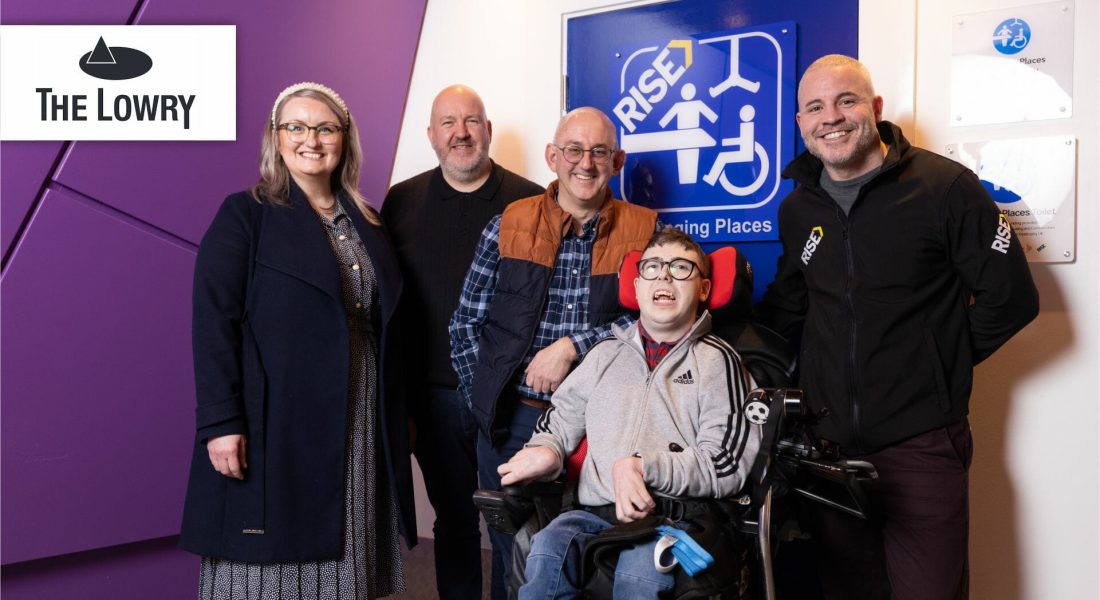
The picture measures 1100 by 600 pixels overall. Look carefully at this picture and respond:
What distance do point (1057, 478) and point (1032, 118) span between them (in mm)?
1103

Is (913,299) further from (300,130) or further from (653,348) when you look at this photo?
(300,130)

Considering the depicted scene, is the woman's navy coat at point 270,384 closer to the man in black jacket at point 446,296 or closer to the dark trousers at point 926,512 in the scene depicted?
the man in black jacket at point 446,296

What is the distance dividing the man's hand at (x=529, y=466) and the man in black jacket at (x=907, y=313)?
0.80 meters

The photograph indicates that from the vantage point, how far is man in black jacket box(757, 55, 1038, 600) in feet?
7.65

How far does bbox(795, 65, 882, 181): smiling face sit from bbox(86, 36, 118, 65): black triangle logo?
2375 mm

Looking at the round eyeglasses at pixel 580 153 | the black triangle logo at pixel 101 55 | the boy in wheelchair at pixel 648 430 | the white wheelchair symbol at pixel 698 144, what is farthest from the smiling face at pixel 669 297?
the black triangle logo at pixel 101 55

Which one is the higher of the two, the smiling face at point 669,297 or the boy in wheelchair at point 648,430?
the smiling face at point 669,297

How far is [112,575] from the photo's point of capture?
10.6ft

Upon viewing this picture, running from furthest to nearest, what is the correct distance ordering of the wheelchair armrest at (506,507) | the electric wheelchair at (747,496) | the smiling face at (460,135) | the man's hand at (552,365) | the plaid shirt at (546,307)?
the smiling face at (460,135) < the plaid shirt at (546,307) < the man's hand at (552,365) < the wheelchair armrest at (506,507) < the electric wheelchair at (747,496)

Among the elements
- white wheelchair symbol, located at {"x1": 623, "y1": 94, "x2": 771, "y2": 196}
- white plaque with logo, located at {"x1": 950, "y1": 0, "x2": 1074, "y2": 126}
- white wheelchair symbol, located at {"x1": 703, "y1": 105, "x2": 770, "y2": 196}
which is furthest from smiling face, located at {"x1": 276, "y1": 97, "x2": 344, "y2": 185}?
white plaque with logo, located at {"x1": 950, "y1": 0, "x2": 1074, "y2": 126}

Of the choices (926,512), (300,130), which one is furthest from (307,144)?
(926,512)

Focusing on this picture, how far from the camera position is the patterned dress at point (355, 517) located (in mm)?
2387

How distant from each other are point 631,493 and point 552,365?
55 cm

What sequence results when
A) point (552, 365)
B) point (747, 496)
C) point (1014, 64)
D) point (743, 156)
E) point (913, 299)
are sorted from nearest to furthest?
point (747, 496) → point (913, 299) → point (552, 365) → point (1014, 64) → point (743, 156)
